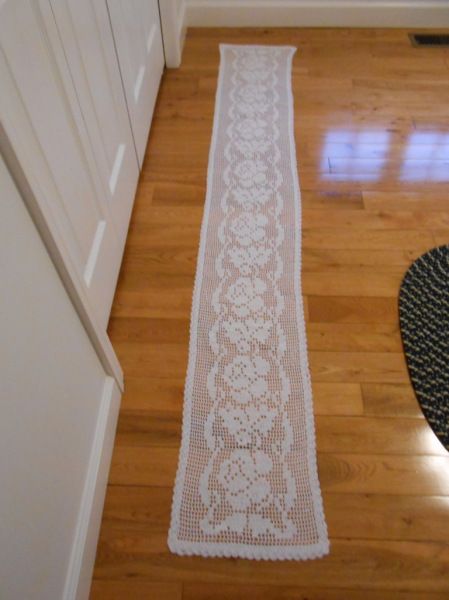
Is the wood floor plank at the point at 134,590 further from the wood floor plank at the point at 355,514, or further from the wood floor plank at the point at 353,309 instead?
the wood floor plank at the point at 353,309

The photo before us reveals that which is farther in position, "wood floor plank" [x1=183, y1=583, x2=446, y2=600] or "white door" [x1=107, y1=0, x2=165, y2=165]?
"white door" [x1=107, y1=0, x2=165, y2=165]

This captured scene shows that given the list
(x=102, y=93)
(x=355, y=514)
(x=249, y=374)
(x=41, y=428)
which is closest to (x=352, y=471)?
(x=355, y=514)

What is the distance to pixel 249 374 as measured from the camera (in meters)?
1.25

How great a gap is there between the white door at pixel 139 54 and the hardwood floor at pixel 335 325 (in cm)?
12

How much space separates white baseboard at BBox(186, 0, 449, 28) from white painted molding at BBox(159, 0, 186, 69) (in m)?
0.17

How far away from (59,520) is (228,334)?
695 mm

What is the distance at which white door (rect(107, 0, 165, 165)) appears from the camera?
1.36 metres

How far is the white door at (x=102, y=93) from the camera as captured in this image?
975 millimetres

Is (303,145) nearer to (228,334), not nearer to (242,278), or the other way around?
(242,278)

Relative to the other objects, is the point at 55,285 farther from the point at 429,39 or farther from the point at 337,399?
the point at 429,39

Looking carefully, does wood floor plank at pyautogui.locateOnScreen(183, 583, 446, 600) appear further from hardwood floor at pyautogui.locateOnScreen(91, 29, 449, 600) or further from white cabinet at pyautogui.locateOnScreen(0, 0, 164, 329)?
white cabinet at pyautogui.locateOnScreen(0, 0, 164, 329)

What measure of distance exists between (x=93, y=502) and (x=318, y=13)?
2.69 meters

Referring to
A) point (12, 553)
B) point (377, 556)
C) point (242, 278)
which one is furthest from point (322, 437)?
point (12, 553)

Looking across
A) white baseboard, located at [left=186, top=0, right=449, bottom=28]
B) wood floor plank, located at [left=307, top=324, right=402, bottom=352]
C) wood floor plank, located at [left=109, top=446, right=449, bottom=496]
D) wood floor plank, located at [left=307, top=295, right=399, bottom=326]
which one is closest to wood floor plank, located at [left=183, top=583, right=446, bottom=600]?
wood floor plank, located at [left=109, top=446, right=449, bottom=496]
